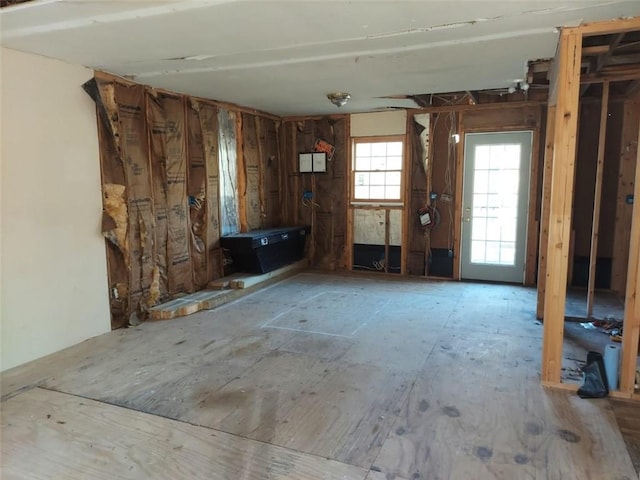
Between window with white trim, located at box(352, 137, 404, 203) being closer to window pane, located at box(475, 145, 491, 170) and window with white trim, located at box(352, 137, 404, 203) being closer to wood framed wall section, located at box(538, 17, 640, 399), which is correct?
window pane, located at box(475, 145, 491, 170)

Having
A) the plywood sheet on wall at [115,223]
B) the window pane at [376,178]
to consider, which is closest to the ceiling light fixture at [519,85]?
the window pane at [376,178]

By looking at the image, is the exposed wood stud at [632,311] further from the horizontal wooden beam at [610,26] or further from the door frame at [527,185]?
the door frame at [527,185]

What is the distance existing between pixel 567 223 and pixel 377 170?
13.5ft

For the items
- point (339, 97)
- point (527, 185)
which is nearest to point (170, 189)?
point (339, 97)

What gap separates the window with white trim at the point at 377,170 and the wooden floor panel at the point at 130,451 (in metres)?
4.96

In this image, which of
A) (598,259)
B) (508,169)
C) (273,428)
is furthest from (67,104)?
(598,259)

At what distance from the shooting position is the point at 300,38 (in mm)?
3174

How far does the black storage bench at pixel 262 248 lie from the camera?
579 centimetres

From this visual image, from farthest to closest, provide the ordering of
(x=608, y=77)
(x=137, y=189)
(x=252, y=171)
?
1. (x=252, y=171)
2. (x=137, y=189)
3. (x=608, y=77)

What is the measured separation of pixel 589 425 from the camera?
2.56 metres

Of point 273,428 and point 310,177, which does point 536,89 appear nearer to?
point 310,177

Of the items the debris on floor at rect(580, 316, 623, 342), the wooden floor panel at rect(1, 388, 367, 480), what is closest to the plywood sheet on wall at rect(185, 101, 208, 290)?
the wooden floor panel at rect(1, 388, 367, 480)

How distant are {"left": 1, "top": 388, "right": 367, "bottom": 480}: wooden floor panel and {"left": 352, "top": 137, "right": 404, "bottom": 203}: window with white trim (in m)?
4.96

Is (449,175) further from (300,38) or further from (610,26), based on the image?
(300,38)
